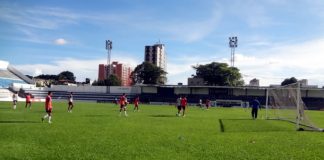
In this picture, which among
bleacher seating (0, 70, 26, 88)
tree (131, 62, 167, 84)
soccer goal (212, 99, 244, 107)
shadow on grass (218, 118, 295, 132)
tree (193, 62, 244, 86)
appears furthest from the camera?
tree (131, 62, 167, 84)

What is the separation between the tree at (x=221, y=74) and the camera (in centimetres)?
11319

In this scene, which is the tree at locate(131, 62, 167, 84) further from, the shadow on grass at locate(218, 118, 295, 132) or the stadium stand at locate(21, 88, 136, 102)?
the shadow on grass at locate(218, 118, 295, 132)

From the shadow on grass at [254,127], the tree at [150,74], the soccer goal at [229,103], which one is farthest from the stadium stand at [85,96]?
the shadow on grass at [254,127]

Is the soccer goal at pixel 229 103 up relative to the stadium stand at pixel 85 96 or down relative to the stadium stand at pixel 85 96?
down

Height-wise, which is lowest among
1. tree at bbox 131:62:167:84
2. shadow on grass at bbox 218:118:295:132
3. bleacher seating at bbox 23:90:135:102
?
shadow on grass at bbox 218:118:295:132

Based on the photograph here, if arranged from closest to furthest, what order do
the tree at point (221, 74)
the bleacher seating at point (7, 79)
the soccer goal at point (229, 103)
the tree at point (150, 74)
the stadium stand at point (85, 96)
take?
the soccer goal at point (229, 103)
the bleacher seating at point (7, 79)
the stadium stand at point (85, 96)
the tree at point (221, 74)
the tree at point (150, 74)

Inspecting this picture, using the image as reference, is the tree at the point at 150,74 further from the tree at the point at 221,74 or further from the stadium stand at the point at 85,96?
the stadium stand at the point at 85,96

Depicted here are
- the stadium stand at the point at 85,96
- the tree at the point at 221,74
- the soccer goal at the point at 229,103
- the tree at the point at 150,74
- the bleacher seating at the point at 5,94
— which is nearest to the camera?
the bleacher seating at the point at 5,94

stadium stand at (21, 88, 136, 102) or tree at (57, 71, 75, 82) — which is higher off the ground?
tree at (57, 71, 75, 82)

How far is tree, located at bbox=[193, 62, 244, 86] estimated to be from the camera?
113 m

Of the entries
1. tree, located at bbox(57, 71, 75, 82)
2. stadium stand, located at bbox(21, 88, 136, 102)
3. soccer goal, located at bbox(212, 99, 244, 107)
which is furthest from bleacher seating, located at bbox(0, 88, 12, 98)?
tree, located at bbox(57, 71, 75, 82)

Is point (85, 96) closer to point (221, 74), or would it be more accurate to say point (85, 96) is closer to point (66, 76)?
point (221, 74)

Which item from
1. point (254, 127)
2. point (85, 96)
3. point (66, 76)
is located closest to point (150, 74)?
point (85, 96)

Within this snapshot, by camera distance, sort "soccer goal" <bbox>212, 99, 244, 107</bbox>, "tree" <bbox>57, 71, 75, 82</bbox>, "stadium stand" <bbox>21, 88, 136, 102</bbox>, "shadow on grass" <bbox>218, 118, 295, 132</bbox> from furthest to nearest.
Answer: "tree" <bbox>57, 71, 75, 82</bbox> → "stadium stand" <bbox>21, 88, 136, 102</bbox> → "soccer goal" <bbox>212, 99, 244, 107</bbox> → "shadow on grass" <bbox>218, 118, 295, 132</bbox>
